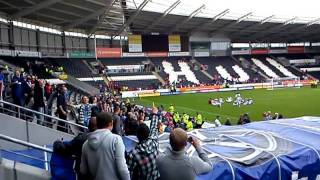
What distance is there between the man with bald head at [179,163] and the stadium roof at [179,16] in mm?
29287

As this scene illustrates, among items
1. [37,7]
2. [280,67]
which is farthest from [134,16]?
[280,67]

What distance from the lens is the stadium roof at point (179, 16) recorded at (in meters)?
36.4

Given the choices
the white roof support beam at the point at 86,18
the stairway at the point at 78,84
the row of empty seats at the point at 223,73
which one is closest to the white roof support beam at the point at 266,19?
the row of empty seats at the point at 223,73

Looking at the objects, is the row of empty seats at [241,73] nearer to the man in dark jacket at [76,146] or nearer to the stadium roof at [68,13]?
the stadium roof at [68,13]

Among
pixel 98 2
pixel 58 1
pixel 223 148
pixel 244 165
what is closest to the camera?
pixel 244 165

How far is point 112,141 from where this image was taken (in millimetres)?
4078

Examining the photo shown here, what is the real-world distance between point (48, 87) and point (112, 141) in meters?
11.4

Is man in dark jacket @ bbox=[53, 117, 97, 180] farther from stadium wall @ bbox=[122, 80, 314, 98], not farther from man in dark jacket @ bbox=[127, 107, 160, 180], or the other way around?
stadium wall @ bbox=[122, 80, 314, 98]

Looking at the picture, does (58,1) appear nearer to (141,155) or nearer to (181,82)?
(181,82)

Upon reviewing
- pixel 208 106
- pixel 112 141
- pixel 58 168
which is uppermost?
pixel 112 141

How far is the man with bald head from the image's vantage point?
391cm

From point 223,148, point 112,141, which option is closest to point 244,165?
point 223,148

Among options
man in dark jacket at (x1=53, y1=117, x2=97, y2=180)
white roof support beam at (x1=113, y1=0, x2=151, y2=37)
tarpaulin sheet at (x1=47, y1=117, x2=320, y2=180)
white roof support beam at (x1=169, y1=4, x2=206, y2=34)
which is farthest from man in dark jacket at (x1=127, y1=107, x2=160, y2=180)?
white roof support beam at (x1=169, y1=4, x2=206, y2=34)

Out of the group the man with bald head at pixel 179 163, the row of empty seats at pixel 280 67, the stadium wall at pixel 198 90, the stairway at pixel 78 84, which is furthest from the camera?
the row of empty seats at pixel 280 67
